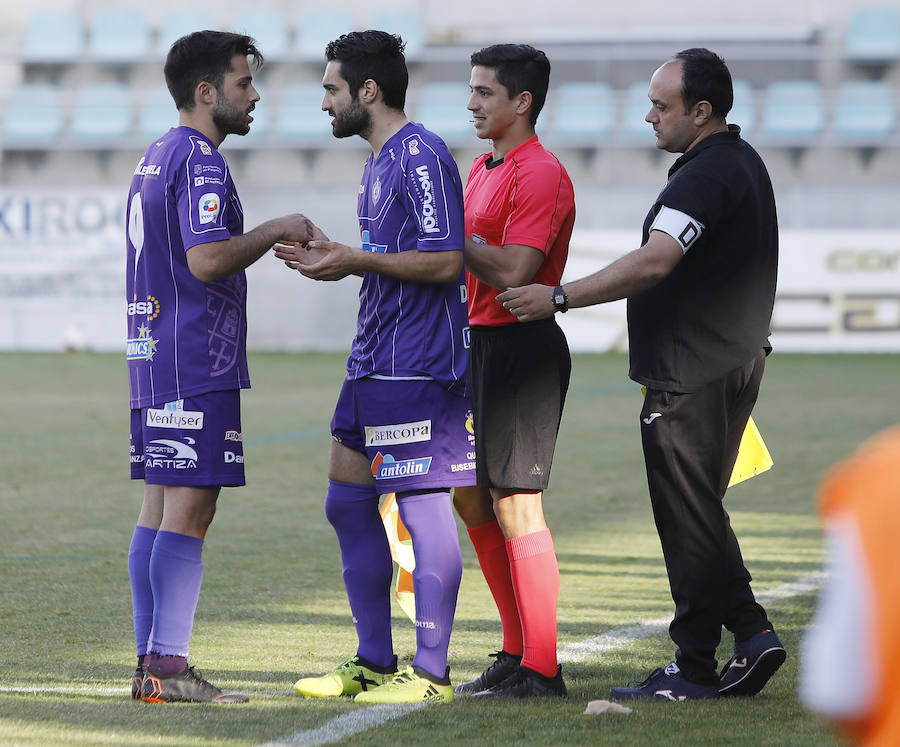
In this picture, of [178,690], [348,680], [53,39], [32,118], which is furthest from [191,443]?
[53,39]

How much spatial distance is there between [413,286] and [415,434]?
0.42m

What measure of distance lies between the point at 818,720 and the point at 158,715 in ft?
5.85

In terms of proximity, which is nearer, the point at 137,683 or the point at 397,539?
the point at 137,683

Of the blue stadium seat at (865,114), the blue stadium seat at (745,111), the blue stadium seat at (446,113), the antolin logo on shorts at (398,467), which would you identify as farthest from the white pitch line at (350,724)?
the blue stadium seat at (865,114)

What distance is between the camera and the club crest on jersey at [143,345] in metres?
3.88

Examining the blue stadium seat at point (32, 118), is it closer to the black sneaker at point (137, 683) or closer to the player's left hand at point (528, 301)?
the black sneaker at point (137, 683)

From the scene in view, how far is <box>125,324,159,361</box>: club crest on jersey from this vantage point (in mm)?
3879

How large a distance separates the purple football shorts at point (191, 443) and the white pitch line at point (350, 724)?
2.43ft

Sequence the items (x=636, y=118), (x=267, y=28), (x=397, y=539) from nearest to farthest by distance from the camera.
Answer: (x=397, y=539) < (x=636, y=118) < (x=267, y=28)

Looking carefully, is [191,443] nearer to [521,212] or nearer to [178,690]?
[178,690]

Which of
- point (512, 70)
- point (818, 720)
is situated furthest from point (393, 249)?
point (818, 720)

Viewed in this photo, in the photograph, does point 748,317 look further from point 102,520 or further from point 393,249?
point 102,520

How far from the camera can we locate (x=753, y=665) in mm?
3947

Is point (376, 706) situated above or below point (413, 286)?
below
